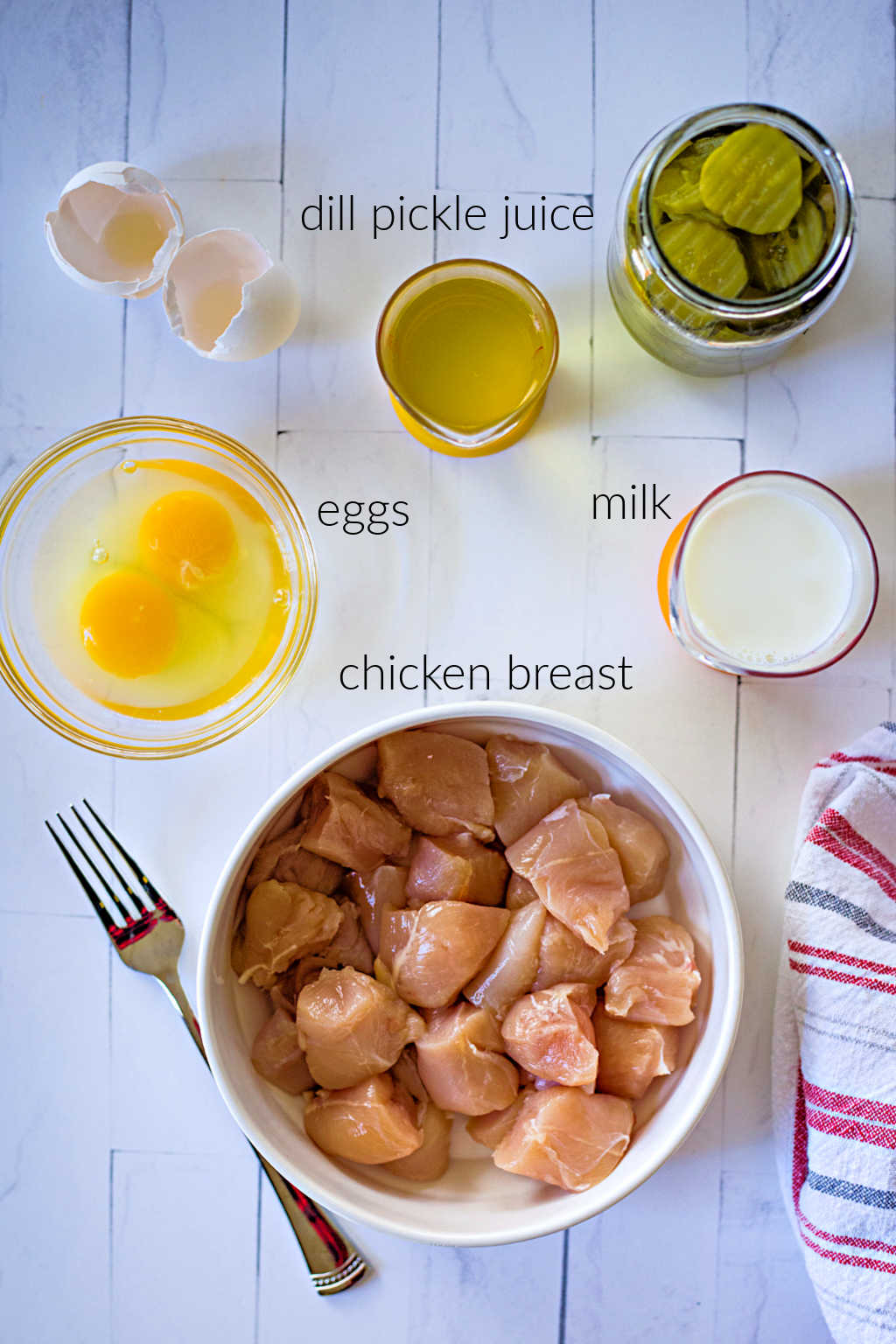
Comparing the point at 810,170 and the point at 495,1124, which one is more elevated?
the point at 810,170

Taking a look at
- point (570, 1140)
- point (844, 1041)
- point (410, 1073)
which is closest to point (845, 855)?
point (844, 1041)

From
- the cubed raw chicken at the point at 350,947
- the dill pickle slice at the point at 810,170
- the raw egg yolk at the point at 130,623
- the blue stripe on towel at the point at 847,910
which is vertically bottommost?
the cubed raw chicken at the point at 350,947

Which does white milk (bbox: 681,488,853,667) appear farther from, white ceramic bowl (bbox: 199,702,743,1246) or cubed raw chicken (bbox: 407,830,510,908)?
cubed raw chicken (bbox: 407,830,510,908)

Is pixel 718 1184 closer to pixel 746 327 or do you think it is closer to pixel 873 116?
pixel 746 327

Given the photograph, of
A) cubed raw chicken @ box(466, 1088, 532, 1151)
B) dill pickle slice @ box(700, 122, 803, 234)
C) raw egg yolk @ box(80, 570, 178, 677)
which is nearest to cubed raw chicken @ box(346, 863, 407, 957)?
cubed raw chicken @ box(466, 1088, 532, 1151)

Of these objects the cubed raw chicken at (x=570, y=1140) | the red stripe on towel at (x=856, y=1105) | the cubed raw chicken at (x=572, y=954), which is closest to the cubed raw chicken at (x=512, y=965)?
the cubed raw chicken at (x=572, y=954)

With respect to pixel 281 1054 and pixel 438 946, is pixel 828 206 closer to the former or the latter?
pixel 438 946

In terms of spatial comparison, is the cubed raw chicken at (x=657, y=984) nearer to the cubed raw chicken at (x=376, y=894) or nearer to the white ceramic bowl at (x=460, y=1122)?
the white ceramic bowl at (x=460, y=1122)
